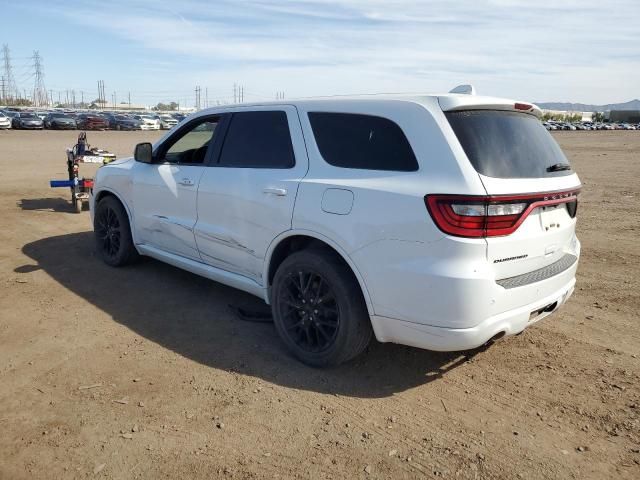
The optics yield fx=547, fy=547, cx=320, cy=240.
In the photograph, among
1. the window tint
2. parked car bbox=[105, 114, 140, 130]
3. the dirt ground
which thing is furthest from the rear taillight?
parked car bbox=[105, 114, 140, 130]

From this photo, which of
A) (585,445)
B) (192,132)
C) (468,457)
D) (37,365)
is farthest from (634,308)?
(37,365)

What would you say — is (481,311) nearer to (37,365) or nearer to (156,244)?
(37,365)

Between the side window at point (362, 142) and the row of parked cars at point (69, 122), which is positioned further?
the row of parked cars at point (69, 122)

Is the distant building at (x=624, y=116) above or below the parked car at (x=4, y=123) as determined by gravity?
above

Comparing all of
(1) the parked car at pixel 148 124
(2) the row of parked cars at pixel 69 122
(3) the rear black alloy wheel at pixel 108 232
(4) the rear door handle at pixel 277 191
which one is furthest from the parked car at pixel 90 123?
(4) the rear door handle at pixel 277 191

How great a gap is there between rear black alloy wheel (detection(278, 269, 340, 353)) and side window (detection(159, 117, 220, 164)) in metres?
1.67

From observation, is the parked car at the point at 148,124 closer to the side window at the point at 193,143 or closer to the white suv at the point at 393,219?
the side window at the point at 193,143

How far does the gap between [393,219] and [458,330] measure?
29.6 inches

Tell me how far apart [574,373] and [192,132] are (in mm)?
3882

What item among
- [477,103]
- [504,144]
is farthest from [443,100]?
[504,144]

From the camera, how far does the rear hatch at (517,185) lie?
3157 mm

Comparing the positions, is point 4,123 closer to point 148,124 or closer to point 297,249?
point 148,124

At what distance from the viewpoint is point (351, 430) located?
3.16m

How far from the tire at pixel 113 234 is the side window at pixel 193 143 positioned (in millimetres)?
955
